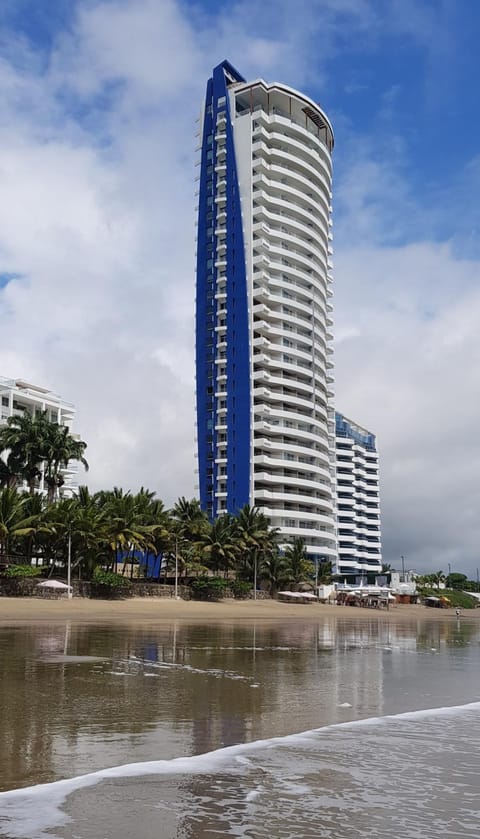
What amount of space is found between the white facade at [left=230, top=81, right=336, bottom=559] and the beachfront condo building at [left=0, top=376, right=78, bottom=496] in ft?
113

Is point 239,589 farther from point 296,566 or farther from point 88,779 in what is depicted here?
point 88,779

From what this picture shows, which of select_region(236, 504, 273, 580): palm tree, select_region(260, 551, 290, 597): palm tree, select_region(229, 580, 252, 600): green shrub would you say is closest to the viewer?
select_region(229, 580, 252, 600): green shrub

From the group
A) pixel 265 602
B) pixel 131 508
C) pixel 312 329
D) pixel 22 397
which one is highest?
pixel 312 329

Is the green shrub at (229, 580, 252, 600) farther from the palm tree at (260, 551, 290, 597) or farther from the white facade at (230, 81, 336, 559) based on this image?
the white facade at (230, 81, 336, 559)

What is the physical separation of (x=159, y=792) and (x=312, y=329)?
11220cm

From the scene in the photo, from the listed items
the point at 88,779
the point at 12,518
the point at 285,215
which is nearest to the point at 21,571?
the point at 12,518

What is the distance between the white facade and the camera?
10794 centimetres

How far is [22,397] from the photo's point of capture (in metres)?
122

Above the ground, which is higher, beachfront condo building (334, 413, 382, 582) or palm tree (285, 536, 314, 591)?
beachfront condo building (334, 413, 382, 582)

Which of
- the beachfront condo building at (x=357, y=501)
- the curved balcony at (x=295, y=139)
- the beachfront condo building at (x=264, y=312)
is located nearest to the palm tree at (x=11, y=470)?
the beachfront condo building at (x=264, y=312)

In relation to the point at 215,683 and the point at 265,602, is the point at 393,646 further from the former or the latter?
the point at 265,602

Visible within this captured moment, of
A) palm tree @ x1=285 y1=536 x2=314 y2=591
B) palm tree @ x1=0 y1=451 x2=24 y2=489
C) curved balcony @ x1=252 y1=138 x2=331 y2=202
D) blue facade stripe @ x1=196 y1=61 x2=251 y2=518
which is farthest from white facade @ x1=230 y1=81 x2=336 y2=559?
palm tree @ x1=0 y1=451 x2=24 y2=489

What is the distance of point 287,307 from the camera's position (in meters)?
115

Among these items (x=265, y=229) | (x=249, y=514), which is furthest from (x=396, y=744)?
(x=265, y=229)
